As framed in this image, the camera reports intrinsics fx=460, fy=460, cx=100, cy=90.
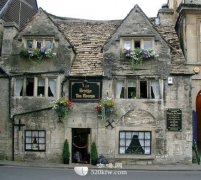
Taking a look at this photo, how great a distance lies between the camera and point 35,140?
86.9ft

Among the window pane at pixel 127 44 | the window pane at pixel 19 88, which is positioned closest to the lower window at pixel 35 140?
the window pane at pixel 19 88

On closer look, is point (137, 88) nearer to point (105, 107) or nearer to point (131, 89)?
point (131, 89)

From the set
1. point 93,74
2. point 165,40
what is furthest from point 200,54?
point 93,74

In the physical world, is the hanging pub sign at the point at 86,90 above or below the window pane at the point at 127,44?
below

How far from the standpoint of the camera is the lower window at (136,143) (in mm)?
26125

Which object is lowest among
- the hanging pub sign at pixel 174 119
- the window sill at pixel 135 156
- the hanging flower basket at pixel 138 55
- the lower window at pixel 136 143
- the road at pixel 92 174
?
the road at pixel 92 174

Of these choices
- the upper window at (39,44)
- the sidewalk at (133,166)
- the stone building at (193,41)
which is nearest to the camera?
the sidewalk at (133,166)

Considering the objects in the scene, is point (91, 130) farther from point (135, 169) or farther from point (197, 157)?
point (197, 157)

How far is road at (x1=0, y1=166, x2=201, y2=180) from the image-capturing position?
63.1 feet

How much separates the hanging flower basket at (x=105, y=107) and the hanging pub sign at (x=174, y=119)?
10.7 feet

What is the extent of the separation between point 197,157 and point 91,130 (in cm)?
619

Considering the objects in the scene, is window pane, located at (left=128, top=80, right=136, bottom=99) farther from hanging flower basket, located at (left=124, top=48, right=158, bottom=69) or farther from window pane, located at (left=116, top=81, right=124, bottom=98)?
hanging flower basket, located at (left=124, top=48, right=158, bottom=69)

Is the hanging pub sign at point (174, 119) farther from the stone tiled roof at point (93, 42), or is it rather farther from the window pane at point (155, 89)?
the stone tiled roof at point (93, 42)

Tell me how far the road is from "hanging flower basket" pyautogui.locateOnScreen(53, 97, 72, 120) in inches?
145
